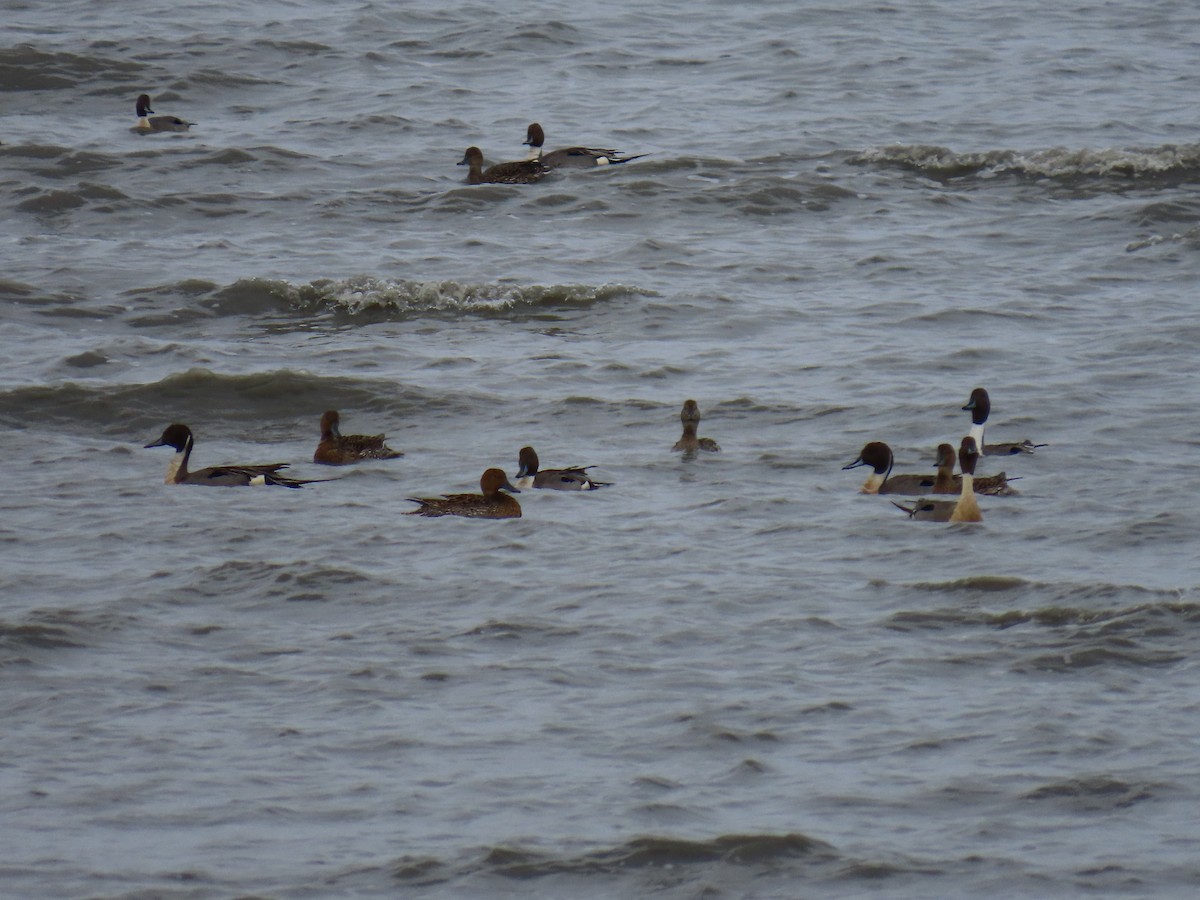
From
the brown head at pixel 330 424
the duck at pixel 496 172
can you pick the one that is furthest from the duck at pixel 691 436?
the duck at pixel 496 172

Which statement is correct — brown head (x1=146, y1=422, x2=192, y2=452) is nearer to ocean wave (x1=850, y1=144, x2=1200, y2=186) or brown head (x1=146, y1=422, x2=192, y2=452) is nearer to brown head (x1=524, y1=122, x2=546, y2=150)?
brown head (x1=524, y1=122, x2=546, y2=150)

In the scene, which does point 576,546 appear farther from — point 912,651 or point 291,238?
point 291,238

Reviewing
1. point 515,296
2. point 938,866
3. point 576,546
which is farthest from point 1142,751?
point 515,296

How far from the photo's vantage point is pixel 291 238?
20.2 meters

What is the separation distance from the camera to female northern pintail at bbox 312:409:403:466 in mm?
13477

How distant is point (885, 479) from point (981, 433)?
110 cm

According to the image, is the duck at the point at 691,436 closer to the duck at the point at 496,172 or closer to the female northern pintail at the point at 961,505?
the female northern pintail at the point at 961,505

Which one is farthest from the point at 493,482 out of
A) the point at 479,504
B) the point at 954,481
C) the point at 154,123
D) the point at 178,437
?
the point at 154,123

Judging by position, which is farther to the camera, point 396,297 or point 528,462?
point 396,297

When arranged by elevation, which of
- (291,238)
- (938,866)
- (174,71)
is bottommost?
(938,866)

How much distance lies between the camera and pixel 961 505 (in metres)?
12.0

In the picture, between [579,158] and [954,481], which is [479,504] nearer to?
[954,481]

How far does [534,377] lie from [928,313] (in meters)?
3.88

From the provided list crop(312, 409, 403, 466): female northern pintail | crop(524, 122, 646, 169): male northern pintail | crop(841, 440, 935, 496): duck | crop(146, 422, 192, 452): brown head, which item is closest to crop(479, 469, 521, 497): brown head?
crop(312, 409, 403, 466): female northern pintail
